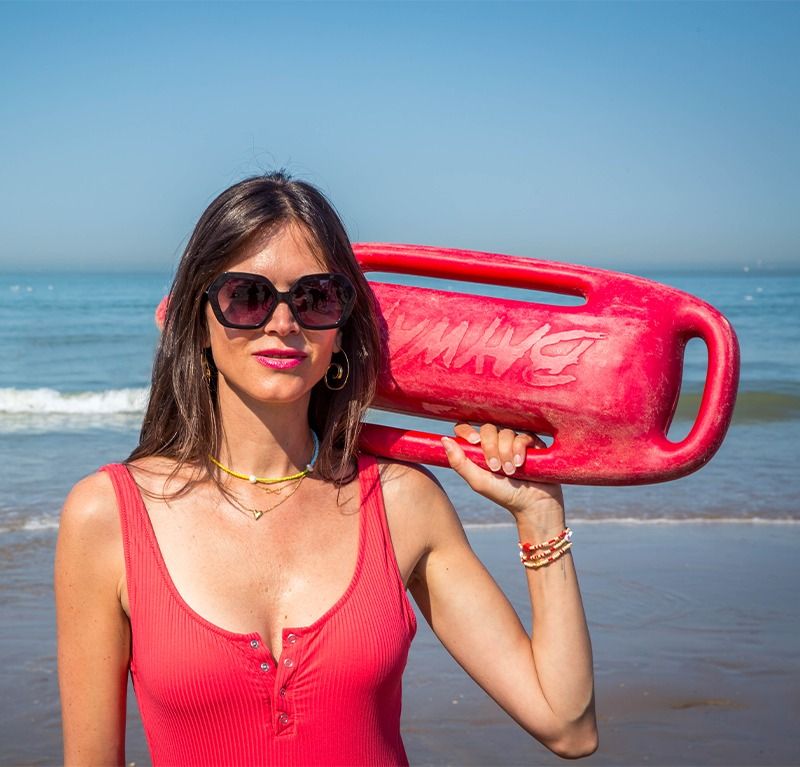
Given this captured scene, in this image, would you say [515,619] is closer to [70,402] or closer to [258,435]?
[258,435]

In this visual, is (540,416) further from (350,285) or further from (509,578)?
(509,578)

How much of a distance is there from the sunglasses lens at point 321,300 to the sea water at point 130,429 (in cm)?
274

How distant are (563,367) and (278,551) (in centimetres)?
65

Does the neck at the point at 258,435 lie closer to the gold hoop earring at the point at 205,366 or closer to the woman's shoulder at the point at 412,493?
the gold hoop earring at the point at 205,366

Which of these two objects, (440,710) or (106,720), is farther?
(440,710)

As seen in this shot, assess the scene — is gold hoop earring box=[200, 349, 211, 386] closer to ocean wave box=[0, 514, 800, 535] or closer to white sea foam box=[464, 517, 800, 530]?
ocean wave box=[0, 514, 800, 535]

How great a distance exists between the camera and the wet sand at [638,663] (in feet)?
14.0

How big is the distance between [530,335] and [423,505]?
398 mm

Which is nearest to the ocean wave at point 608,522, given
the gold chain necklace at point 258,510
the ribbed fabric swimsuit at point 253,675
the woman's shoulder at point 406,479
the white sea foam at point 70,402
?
the woman's shoulder at point 406,479

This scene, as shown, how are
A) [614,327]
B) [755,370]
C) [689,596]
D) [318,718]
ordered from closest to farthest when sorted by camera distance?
[318,718], [614,327], [689,596], [755,370]

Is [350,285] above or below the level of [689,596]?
above

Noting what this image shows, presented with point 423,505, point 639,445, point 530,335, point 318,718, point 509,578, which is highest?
point 530,335

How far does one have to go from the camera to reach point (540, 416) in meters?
2.10

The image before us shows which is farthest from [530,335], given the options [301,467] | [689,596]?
[689,596]
